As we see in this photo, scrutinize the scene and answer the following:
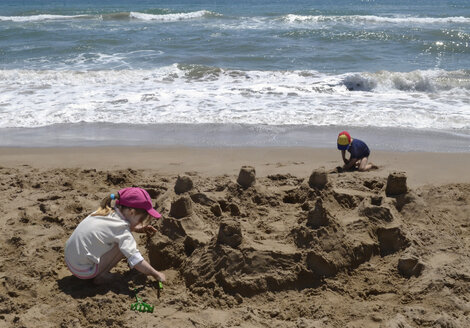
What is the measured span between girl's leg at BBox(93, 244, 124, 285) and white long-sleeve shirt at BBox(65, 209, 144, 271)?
0.03m

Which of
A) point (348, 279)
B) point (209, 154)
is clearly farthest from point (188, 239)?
point (209, 154)

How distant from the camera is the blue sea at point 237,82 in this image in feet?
24.9

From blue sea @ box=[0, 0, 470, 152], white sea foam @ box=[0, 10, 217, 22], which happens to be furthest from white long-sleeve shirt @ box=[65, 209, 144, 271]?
white sea foam @ box=[0, 10, 217, 22]

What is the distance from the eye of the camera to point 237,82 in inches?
430

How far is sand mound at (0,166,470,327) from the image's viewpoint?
323cm

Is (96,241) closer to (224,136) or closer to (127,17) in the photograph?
(224,136)

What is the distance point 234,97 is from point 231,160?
341 centimetres

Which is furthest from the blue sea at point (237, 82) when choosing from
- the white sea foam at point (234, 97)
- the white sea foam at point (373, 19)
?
the white sea foam at point (373, 19)

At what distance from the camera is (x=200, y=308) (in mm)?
3320

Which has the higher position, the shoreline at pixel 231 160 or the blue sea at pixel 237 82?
the blue sea at pixel 237 82

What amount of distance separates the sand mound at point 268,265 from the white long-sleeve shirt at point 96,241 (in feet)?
0.62

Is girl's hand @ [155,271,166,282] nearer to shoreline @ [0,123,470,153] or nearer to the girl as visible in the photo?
the girl

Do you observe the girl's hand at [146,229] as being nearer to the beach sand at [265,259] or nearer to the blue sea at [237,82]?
the beach sand at [265,259]

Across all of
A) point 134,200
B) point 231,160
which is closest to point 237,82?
point 231,160
